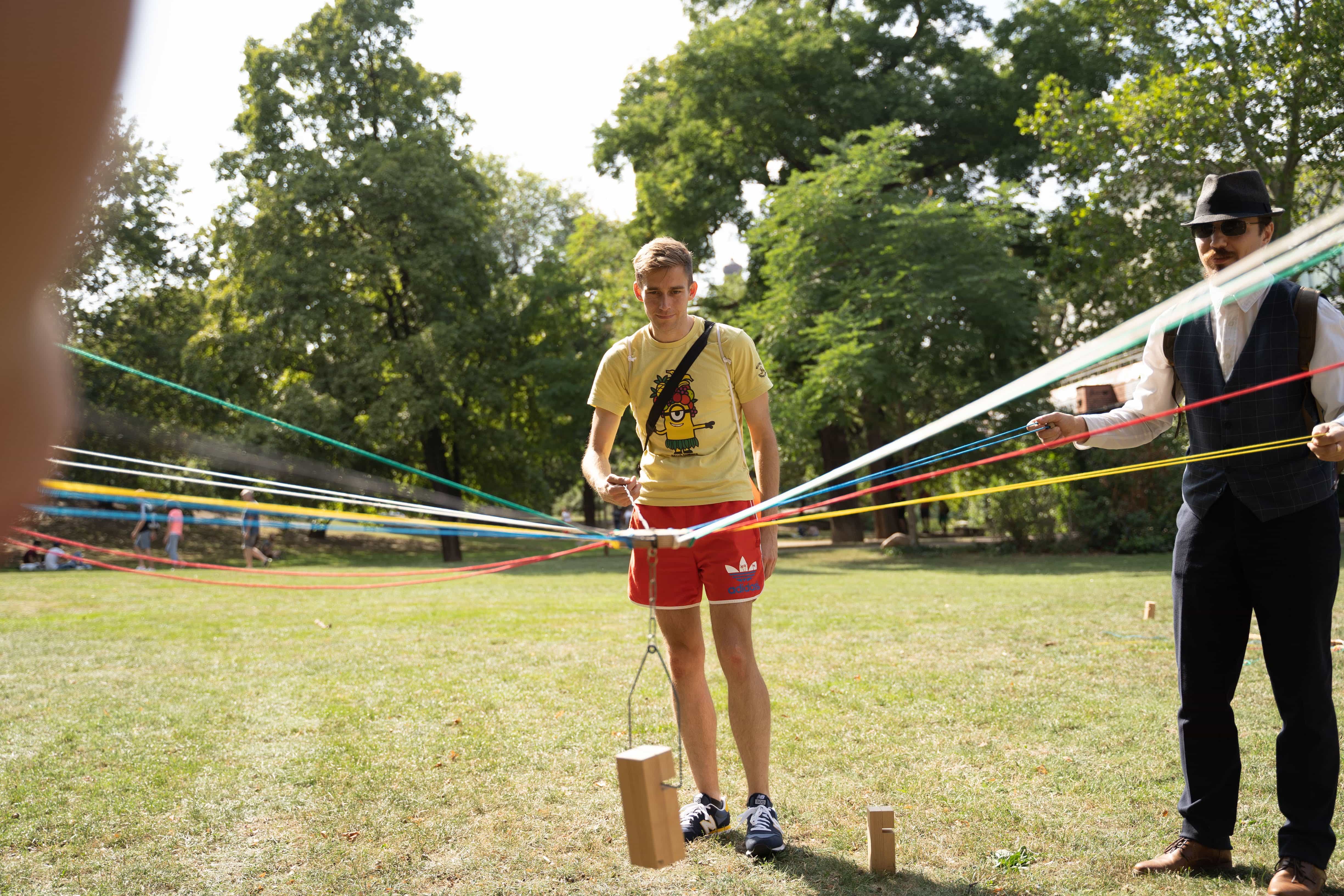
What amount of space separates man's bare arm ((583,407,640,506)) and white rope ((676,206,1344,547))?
0.38 meters

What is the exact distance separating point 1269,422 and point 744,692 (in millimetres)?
2103

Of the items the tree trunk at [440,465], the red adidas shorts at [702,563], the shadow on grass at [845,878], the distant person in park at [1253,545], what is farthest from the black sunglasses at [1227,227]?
the tree trunk at [440,465]

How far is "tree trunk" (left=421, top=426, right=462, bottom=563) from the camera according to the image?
1053 inches

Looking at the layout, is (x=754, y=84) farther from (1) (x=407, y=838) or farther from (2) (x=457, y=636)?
(1) (x=407, y=838)

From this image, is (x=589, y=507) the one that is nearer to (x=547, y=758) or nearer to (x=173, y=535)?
(x=173, y=535)

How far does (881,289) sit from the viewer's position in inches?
825

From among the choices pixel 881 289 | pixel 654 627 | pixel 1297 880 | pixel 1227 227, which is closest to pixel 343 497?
pixel 654 627

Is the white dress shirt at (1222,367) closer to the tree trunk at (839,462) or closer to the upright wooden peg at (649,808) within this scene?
the upright wooden peg at (649,808)

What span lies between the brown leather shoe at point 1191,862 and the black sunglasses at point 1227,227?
6.95ft

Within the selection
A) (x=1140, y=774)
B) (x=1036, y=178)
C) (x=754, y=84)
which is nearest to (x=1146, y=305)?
(x=1036, y=178)

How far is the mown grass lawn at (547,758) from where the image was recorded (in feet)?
12.3

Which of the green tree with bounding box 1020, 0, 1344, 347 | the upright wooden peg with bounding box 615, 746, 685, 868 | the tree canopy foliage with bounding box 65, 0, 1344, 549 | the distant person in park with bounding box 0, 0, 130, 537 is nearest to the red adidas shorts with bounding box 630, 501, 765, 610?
the upright wooden peg with bounding box 615, 746, 685, 868

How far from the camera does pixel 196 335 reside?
29234 millimetres

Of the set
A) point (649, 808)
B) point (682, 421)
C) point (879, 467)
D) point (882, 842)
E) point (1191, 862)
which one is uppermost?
point (879, 467)
